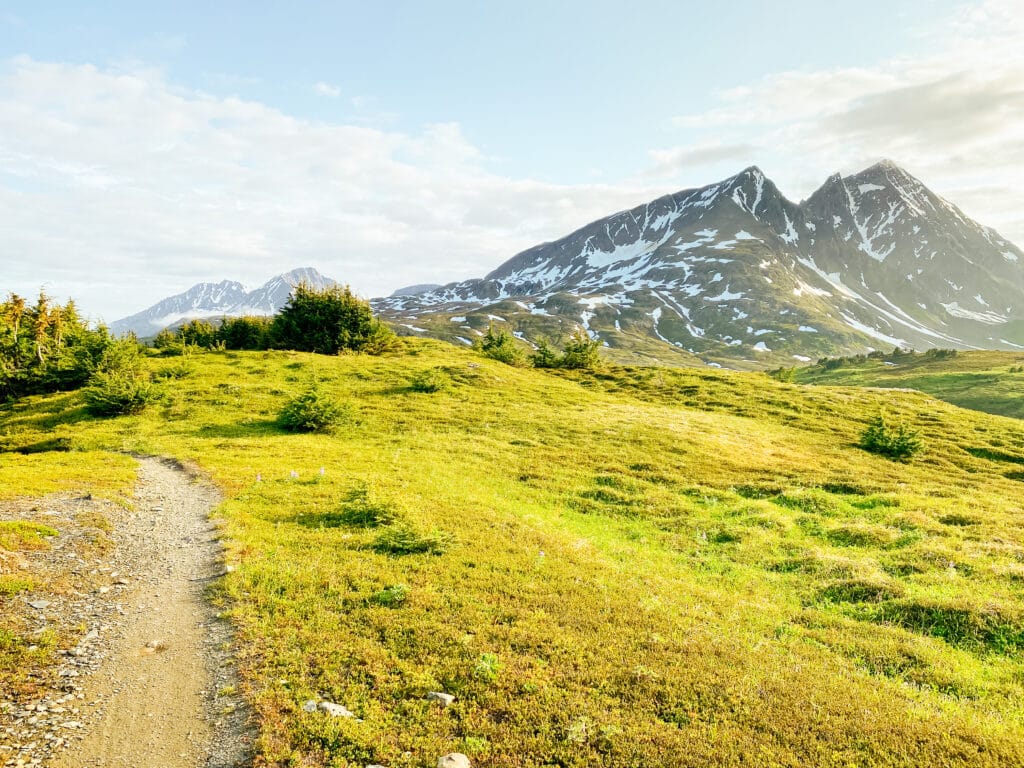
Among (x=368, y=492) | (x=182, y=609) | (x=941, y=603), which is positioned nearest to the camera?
(x=182, y=609)

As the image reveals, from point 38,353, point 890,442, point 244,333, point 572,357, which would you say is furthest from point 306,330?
point 890,442

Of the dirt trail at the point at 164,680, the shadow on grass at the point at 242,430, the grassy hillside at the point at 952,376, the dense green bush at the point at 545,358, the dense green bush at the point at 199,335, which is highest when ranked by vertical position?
the dense green bush at the point at 199,335

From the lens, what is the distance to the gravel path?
734cm

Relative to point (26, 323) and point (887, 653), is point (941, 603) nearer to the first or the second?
point (887, 653)

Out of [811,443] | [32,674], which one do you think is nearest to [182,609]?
[32,674]

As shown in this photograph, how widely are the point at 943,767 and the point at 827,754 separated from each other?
161 centimetres

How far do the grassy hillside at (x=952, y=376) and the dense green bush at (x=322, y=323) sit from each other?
98.6m

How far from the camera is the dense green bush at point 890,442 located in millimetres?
32969

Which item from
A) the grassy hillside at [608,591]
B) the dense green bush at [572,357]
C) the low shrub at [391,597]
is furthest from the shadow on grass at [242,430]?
the dense green bush at [572,357]

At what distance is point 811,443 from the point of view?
36.2 meters

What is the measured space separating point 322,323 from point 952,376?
129912mm

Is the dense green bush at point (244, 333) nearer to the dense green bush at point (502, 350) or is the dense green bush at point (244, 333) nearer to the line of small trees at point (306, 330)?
the line of small trees at point (306, 330)

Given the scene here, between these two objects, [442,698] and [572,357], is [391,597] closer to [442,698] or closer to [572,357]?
[442,698]

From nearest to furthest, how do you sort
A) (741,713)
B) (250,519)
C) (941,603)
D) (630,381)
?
(741,713)
(941,603)
(250,519)
(630,381)
